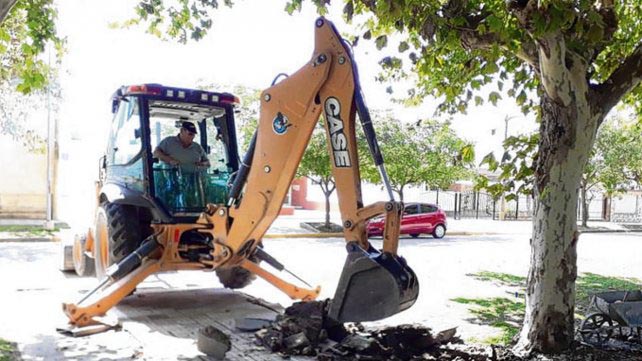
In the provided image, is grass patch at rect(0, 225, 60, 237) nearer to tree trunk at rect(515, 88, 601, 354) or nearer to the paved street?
the paved street

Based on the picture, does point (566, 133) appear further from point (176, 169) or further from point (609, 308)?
point (176, 169)

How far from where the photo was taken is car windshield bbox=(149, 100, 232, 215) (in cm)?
852

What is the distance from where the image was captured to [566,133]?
20.3 ft

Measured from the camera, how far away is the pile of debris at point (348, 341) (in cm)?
620

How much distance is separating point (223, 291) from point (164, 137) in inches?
104

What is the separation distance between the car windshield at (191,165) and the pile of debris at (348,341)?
7.99 ft

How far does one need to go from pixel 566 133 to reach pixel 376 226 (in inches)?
596

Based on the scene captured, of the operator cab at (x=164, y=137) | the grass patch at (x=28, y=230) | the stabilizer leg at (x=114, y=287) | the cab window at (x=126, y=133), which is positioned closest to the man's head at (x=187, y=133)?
the operator cab at (x=164, y=137)

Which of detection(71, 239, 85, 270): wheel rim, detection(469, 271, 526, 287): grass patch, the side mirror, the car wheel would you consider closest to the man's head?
the side mirror

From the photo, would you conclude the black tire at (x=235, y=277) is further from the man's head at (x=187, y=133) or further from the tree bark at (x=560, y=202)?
the tree bark at (x=560, y=202)

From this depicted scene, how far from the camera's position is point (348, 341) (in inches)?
252

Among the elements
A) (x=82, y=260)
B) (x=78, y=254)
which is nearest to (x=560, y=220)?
(x=82, y=260)

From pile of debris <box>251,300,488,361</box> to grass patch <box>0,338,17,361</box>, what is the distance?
98.4 inches

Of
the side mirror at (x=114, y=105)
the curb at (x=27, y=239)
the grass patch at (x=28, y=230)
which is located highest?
the side mirror at (x=114, y=105)
